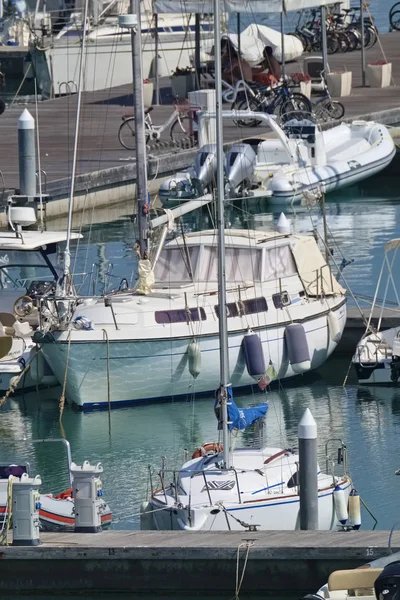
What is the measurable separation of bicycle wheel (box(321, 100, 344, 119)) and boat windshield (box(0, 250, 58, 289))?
798 inches

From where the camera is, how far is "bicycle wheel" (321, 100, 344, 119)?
43.9 metres

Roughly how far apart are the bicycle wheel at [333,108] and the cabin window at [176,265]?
810 inches

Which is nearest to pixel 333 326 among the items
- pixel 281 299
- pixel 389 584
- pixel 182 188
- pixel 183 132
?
pixel 281 299

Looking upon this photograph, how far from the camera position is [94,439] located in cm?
2228

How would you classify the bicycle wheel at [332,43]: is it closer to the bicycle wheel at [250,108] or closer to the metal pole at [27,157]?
the bicycle wheel at [250,108]

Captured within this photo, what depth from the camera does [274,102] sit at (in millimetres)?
42844

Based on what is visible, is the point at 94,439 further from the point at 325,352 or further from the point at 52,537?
the point at 52,537

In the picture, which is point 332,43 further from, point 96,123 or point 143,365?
point 143,365

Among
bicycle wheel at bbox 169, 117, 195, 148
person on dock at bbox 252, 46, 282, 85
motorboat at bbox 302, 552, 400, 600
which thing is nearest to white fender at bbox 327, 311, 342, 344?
motorboat at bbox 302, 552, 400, 600

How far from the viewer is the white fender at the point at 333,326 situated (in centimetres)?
2431

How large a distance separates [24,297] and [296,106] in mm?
20006

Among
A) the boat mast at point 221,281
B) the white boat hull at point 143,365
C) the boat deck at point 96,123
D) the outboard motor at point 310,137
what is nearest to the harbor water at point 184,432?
the white boat hull at point 143,365

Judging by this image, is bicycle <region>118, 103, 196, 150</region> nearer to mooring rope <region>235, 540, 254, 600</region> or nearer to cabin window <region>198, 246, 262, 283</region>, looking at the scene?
cabin window <region>198, 246, 262, 283</region>

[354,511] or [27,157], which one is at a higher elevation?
[27,157]
